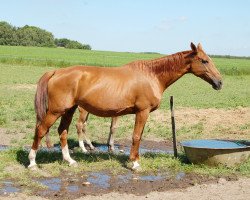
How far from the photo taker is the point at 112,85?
868 cm

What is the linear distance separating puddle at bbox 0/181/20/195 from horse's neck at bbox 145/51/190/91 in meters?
3.59

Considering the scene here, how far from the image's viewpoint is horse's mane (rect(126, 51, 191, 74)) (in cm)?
908

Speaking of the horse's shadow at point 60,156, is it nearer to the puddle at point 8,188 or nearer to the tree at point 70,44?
the puddle at point 8,188

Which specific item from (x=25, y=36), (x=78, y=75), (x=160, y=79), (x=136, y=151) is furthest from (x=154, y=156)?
(x=25, y=36)

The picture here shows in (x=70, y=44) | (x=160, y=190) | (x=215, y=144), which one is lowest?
(x=160, y=190)

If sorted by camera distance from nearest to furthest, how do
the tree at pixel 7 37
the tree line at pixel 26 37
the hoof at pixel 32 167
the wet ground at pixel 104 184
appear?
1. the wet ground at pixel 104 184
2. the hoof at pixel 32 167
3. the tree at pixel 7 37
4. the tree line at pixel 26 37

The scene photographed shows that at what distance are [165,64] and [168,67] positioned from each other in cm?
9

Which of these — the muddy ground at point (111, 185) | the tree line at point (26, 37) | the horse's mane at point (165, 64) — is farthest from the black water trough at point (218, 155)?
the tree line at point (26, 37)

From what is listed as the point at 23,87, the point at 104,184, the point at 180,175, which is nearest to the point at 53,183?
the point at 104,184

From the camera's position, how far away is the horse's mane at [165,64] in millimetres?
9078

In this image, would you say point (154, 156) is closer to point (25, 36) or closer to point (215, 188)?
point (215, 188)

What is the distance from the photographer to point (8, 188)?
7.23 m

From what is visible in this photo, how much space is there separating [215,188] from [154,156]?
2.43 meters

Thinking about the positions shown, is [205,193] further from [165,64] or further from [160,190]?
[165,64]
